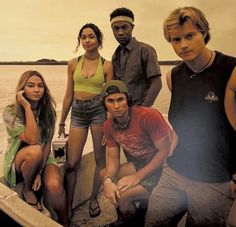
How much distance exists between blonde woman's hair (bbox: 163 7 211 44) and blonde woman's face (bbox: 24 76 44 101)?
121cm

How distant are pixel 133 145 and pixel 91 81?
2.19ft

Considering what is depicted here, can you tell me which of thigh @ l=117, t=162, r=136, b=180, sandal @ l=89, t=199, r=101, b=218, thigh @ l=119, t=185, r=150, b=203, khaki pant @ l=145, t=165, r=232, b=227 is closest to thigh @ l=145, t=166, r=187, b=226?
khaki pant @ l=145, t=165, r=232, b=227

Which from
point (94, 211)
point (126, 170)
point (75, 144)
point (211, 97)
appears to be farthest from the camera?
point (94, 211)

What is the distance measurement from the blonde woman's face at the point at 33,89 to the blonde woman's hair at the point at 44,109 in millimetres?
28

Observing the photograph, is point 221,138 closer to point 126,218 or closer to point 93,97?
point 126,218

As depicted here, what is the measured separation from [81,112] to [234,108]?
132cm

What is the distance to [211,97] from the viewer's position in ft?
3.63

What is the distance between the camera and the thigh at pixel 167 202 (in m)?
1.34

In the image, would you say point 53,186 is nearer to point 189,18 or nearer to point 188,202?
point 188,202

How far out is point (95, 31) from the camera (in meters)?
2.10

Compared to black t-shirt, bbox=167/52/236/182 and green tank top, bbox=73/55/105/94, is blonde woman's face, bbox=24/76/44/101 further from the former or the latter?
black t-shirt, bbox=167/52/236/182

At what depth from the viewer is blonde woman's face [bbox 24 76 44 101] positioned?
2.05 meters

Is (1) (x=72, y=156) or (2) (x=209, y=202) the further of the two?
(1) (x=72, y=156)

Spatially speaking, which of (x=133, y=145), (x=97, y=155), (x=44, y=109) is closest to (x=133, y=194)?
(x=133, y=145)
